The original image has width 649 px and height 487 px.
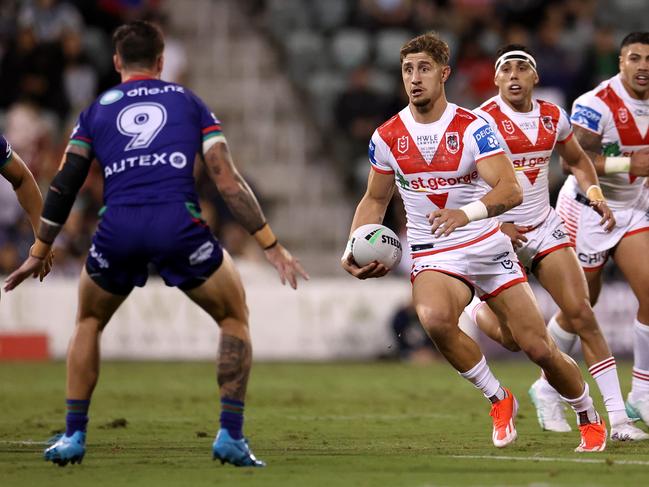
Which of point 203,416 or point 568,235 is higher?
point 568,235

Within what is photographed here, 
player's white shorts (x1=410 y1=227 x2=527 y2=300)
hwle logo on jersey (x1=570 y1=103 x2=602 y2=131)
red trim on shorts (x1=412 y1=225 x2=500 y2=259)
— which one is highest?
hwle logo on jersey (x1=570 y1=103 x2=602 y2=131)

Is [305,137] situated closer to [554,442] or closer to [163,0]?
[163,0]

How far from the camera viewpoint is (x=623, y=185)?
34.1 ft

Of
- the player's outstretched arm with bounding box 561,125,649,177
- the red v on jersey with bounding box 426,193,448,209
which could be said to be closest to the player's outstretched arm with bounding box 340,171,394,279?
the red v on jersey with bounding box 426,193,448,209

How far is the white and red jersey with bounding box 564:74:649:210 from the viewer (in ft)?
33.4

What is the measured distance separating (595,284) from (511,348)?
1.32m

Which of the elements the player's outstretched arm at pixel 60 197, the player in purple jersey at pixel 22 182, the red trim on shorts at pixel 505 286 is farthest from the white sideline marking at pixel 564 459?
the player in purple jersey at pixel 22 182

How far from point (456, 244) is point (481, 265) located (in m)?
0.21

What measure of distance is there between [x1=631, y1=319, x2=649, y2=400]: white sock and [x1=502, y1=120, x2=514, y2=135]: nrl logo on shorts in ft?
6.27

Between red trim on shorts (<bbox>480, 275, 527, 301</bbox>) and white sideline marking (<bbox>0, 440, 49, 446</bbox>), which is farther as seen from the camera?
white sideline marking (<bbox>0, 440, 49, 446</bbox>)

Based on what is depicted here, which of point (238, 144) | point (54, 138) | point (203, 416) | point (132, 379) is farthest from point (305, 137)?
point (203, 416)

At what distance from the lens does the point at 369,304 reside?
18.0 meters

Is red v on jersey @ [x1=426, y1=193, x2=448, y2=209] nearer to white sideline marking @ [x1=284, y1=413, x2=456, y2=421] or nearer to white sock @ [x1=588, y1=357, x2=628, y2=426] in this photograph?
white sock @ [x1=588, y1=357, x2=628, y2=426]

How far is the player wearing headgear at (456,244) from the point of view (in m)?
8.65
